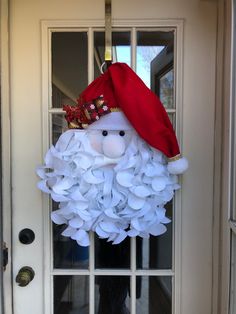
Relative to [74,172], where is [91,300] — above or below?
below

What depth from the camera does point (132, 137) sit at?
118cm

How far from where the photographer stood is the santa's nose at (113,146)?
115 centimetres

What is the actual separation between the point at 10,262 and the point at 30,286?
124mm

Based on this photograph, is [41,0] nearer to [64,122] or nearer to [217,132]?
[64,122]

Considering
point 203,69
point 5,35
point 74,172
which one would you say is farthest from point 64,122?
point 203,69

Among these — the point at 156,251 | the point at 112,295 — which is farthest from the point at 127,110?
the point at 112,295

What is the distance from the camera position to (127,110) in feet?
3.70

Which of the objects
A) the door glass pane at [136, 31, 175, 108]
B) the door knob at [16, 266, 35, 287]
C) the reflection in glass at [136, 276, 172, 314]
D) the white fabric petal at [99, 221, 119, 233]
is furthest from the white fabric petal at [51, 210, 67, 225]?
the door glass pane at [136, 31, 175, 108]

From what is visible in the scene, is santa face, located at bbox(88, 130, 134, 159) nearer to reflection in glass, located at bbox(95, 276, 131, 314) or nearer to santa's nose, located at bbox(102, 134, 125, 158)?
santa's nose, located at bbox(102, 134, 125, 158)

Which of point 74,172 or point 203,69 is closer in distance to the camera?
point 74,172

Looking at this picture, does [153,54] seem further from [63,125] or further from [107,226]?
[107,226]

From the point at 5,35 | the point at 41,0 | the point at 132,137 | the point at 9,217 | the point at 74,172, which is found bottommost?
the point at 9,217

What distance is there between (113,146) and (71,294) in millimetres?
632

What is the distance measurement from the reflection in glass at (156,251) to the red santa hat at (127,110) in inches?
11.9
